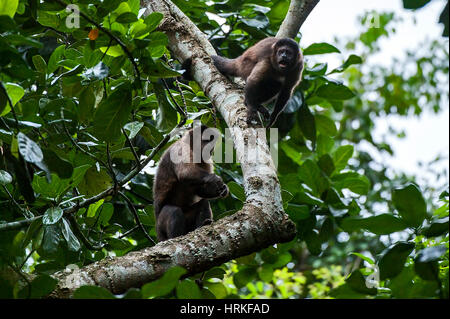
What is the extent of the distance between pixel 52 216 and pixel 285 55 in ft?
9.33

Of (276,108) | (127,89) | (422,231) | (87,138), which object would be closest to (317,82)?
(276,108)

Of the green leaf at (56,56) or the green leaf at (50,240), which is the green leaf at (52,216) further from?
the green leaf at (56,56)

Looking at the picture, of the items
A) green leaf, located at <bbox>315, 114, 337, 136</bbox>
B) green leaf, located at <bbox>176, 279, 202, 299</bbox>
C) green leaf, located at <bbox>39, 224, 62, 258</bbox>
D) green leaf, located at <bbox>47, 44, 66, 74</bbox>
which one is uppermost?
green leaf, located at <bbox>47, 44, 66, 74</bbox>

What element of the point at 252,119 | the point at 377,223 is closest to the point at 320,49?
the point at 252,119

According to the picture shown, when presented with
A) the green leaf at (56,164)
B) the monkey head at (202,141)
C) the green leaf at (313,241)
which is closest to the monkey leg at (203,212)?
the monkey head at (202,141)

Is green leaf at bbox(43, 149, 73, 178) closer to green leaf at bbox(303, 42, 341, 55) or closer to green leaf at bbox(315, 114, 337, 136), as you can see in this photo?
green leaf at bbox(303, 42, 341, 55)

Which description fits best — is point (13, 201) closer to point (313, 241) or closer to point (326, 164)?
point (313, 241)

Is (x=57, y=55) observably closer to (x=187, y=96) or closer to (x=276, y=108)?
(x=187, y=96)

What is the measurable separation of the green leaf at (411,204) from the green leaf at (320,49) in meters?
3.24

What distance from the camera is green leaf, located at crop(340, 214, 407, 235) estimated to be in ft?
6.53

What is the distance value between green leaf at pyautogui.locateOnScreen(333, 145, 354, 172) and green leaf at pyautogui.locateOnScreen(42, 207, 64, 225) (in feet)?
9.40

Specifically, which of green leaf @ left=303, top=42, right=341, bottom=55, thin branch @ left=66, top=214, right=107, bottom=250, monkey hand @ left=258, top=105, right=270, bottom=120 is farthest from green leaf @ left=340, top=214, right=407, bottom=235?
green leaf @ left=303, top=42, right=341, bottom=55

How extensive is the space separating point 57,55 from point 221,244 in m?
1.74

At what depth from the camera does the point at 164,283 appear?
5.62 ft
